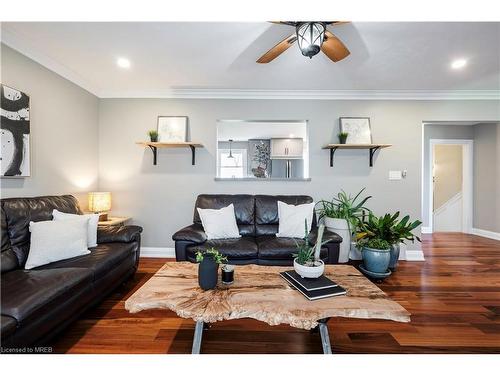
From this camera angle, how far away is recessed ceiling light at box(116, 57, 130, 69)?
256 centimetres

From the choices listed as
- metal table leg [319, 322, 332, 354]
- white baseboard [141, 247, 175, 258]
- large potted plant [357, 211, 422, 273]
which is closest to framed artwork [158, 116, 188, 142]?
white baseboard [141, 247, 175, 258]

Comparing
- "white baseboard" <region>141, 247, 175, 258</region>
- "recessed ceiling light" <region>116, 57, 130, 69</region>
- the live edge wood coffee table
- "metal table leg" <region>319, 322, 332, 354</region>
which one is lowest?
"white baseboard" <region>141, 247, 175, 258</region>

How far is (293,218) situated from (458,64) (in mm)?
2556

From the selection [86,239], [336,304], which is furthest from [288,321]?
[86,239]

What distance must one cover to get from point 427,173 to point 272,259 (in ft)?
15.5

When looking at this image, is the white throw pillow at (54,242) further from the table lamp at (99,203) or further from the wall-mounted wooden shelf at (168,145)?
the wall-mounted wooden shelf at (168,145)

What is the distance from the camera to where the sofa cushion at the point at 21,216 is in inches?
74.2

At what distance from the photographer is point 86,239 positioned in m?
2.16

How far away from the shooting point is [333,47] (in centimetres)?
185

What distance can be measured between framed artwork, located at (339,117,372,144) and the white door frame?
289 centimetres

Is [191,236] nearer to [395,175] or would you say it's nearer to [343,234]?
[343,234]

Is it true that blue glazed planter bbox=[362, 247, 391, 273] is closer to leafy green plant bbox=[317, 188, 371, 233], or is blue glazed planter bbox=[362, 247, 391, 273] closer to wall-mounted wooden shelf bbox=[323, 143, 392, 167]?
leafy green plant bbox=[317, 188, 371, 233]

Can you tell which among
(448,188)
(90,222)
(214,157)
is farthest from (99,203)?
(448,188)
